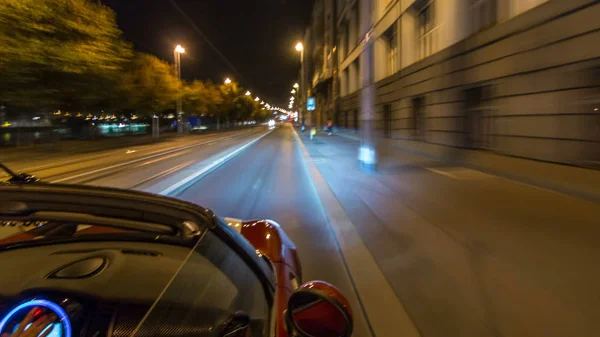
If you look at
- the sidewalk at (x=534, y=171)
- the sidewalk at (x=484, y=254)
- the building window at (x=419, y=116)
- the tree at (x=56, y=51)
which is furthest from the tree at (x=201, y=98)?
the sidewalk at (x=484, y=254)

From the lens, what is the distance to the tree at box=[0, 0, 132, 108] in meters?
20.1

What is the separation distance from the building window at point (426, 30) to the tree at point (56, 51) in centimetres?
1658

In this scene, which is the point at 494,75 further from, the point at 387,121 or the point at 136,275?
the point at 387,121

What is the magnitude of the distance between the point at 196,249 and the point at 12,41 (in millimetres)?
22127

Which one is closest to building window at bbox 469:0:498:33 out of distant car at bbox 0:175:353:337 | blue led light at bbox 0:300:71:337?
distant car at bbox 0:175:353:337

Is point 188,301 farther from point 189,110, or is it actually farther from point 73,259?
point 189,110

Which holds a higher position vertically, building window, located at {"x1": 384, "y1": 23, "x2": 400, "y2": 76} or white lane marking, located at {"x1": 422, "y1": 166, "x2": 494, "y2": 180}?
building window, located at {"x1": 384, "y1": 23, "x2": 400, "y2": 76}

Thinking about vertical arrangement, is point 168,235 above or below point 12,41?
below

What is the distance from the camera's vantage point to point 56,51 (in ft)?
72.9

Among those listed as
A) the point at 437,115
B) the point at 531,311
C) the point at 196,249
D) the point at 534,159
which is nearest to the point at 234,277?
the point at 196,249

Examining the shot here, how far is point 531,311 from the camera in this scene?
3.98 metres

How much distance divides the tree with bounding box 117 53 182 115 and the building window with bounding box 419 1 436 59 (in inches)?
896

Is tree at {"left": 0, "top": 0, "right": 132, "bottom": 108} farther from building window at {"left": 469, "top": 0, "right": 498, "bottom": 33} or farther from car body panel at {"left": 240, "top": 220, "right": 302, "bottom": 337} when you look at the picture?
car body panel at {"left": 240, "top": 220, "right": 302, "bottom": 337}

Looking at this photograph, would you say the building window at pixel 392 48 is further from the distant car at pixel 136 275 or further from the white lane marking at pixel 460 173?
the distant car at pixel 136 275
